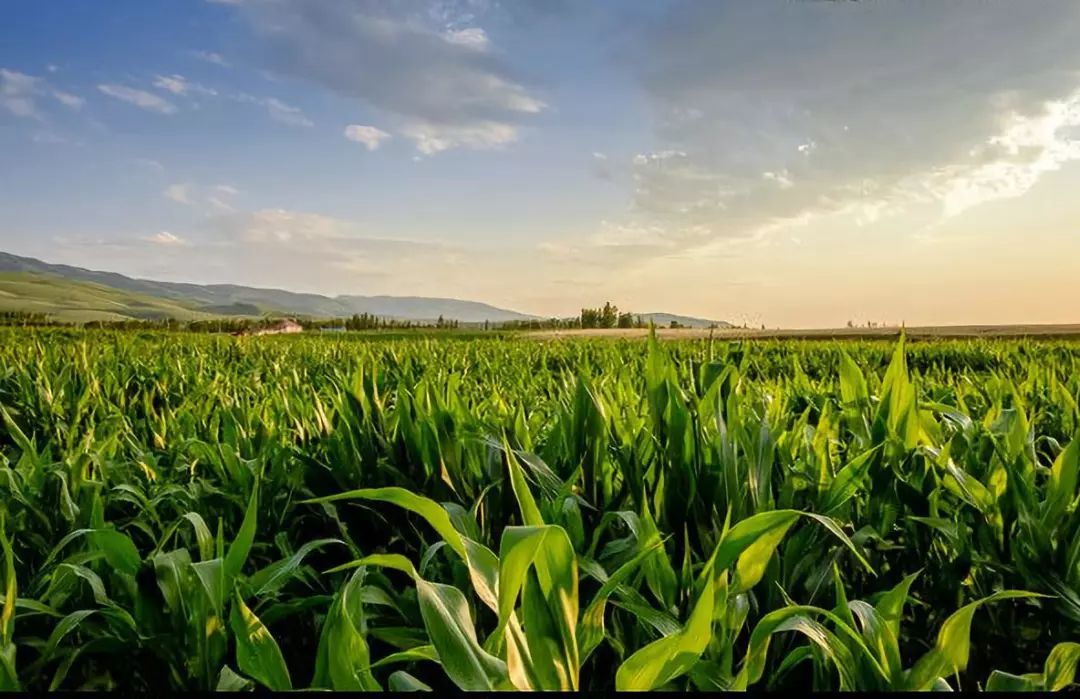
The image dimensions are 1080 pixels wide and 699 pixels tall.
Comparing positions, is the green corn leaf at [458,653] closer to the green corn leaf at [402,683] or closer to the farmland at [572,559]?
the farmland at [572,559]

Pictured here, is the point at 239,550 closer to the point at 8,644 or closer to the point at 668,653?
the point at 8,644

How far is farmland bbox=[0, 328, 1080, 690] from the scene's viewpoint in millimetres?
731

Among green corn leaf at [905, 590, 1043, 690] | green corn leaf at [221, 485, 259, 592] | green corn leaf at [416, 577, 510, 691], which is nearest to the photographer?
green corn leaf at [416, 577, 510, 691]

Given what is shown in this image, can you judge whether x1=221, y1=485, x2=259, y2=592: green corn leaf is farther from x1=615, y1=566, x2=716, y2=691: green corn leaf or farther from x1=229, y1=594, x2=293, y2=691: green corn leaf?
x1=615, y1=566, x2=716, y2=691: green corn leaf

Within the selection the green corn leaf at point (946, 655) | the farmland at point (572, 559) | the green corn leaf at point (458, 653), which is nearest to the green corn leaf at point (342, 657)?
the farmland at point (572, 559)

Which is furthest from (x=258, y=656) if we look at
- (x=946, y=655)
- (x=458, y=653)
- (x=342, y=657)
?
(x=946, y=655)

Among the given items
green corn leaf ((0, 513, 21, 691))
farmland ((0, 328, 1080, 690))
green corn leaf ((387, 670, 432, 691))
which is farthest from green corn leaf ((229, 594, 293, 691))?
green corn leaf ((0, 513, 21, 691))

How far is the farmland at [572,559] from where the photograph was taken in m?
0.73

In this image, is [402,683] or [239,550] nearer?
[402,683]

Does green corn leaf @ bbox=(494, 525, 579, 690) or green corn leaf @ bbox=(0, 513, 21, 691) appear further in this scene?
green corn leaf @ bbox=(0, 513, 21, 691)

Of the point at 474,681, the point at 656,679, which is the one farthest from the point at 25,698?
the point at 656,679

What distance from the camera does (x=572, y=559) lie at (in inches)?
28.1

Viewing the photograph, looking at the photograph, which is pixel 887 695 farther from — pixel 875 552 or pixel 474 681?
pixel 875 552

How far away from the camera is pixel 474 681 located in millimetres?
624
